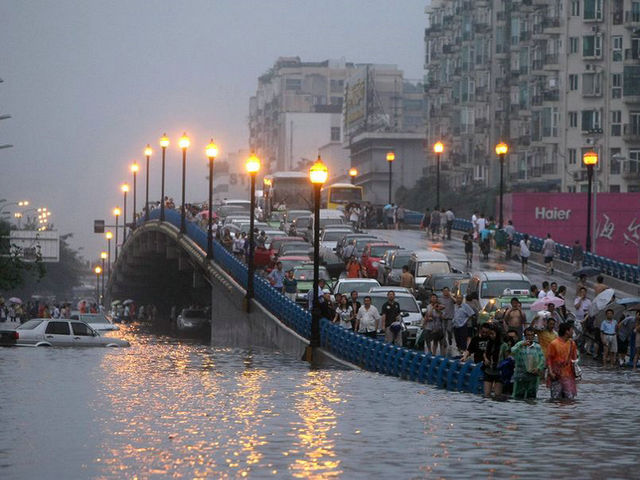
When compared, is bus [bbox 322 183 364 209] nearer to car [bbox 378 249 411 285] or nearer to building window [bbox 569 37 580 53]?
building window [bbox 569 37 580 53]

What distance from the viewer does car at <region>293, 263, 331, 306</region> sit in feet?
160

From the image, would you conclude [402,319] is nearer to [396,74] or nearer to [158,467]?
[158,467]

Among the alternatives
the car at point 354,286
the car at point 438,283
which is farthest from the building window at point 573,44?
the car at point 354,286

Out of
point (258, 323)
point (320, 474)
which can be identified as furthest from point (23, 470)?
point (258, 323)

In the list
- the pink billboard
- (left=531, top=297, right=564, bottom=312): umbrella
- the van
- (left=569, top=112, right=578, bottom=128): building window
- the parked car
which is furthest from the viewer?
(left=569, top=112, right=578, bottom=128): building window

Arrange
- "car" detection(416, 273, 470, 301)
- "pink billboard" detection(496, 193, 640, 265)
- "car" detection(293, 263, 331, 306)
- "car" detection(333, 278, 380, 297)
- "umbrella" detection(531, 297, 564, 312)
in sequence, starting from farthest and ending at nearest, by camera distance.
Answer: "pink billboard" detection(496, 193, 640, 265), "car" detection(293, 263, 331, 306), "car" detection(416, 273, 470, 301), "car" detection(333, 278, 380, 297), "umbrella" detection(531, 297, 564, 312)

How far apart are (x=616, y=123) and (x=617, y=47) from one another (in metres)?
4.80

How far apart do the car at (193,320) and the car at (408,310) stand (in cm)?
4545

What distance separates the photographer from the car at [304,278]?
48719 mm

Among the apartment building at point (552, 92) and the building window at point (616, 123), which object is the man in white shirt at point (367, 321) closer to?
the apartment building at point (552, 92)

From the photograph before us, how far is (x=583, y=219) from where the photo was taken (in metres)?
69.5

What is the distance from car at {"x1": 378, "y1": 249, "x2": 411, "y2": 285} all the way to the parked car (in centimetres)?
95

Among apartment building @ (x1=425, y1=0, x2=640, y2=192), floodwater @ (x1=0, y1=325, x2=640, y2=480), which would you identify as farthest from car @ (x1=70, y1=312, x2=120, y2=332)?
apartment building @ (x1=425, y1=0, x2=640, y2=192)

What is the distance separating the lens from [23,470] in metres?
17.0
